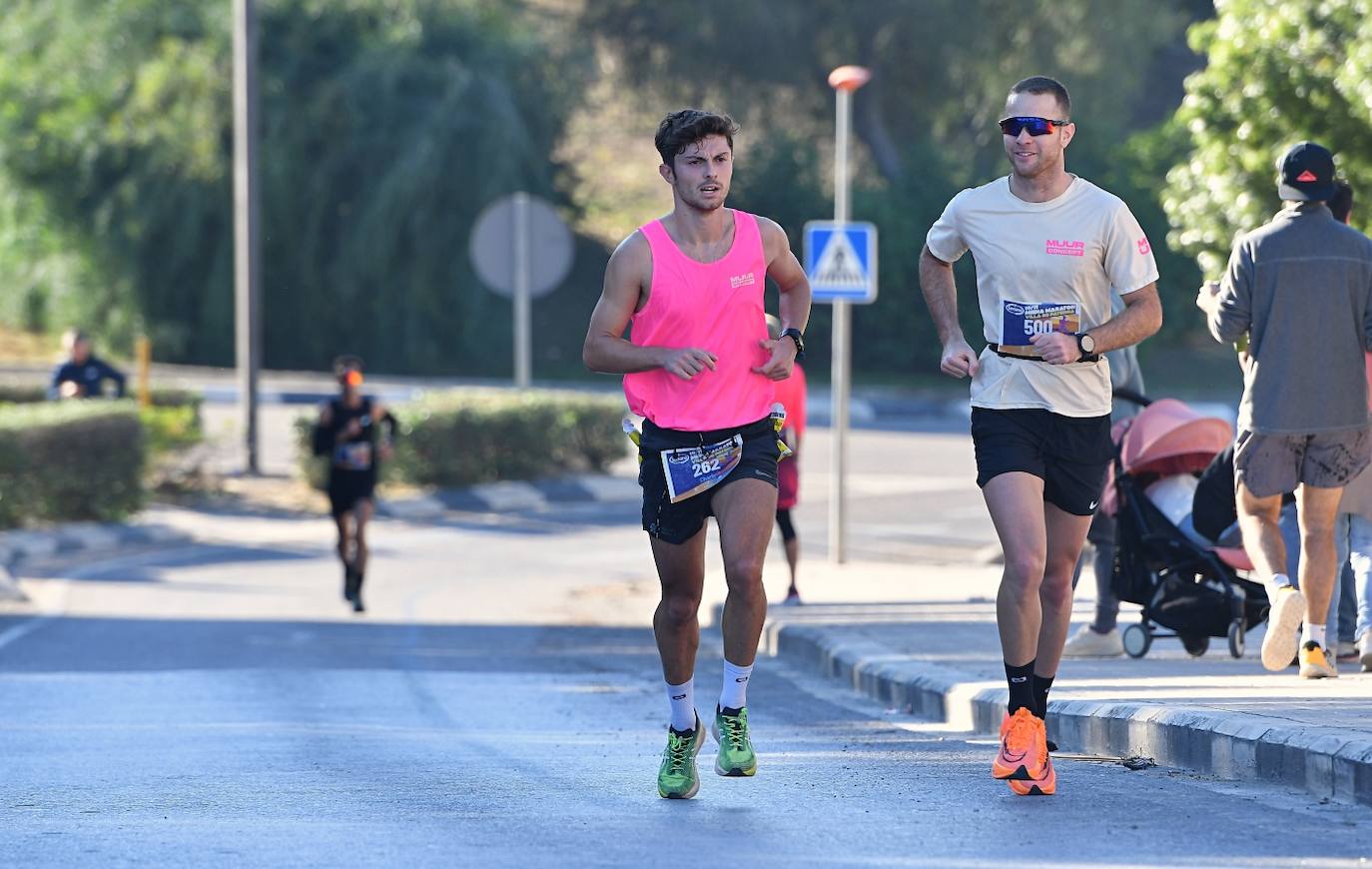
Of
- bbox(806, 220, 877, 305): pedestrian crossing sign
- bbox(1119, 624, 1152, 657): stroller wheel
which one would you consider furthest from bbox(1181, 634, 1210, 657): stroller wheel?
bbox(806, 220, 877, 305): pedestrian crossing sign

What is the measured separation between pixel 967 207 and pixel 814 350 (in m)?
31.8

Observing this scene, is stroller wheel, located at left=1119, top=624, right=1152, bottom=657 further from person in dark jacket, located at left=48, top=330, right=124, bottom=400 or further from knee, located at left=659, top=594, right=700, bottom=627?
person in dark jacket, located at left=48, top=330, right=124, bottom=400

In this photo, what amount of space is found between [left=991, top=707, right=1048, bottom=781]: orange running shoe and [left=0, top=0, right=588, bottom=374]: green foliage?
2910 centimetres

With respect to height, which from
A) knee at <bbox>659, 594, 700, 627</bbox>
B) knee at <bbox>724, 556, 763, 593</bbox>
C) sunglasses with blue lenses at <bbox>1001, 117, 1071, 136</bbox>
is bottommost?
knee at <bbox>659, 594, 700, 627</bbox>

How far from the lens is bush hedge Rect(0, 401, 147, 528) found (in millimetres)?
18531

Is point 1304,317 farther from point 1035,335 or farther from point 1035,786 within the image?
point 1035,786

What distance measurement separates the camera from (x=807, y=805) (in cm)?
640

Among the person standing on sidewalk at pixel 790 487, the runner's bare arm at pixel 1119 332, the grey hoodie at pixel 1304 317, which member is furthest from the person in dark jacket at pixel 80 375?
the runner's bare arm at pixel 1119 332

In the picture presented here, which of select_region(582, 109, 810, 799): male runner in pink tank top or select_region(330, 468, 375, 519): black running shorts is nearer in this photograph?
select_region(582, 109, 810, 799): male runner in pink tank top

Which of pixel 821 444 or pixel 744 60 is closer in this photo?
pixel 821 444

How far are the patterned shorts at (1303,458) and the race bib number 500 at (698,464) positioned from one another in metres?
2.57

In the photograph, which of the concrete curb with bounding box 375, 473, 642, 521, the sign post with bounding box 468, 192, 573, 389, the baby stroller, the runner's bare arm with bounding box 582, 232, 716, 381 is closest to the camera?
the runner's bare arm with bounding box 582, 232, 716, 381

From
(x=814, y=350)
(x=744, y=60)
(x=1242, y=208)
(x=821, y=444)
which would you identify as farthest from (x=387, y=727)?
(x=744, y=60)

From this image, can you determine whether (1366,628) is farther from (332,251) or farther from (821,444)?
(332,251)
